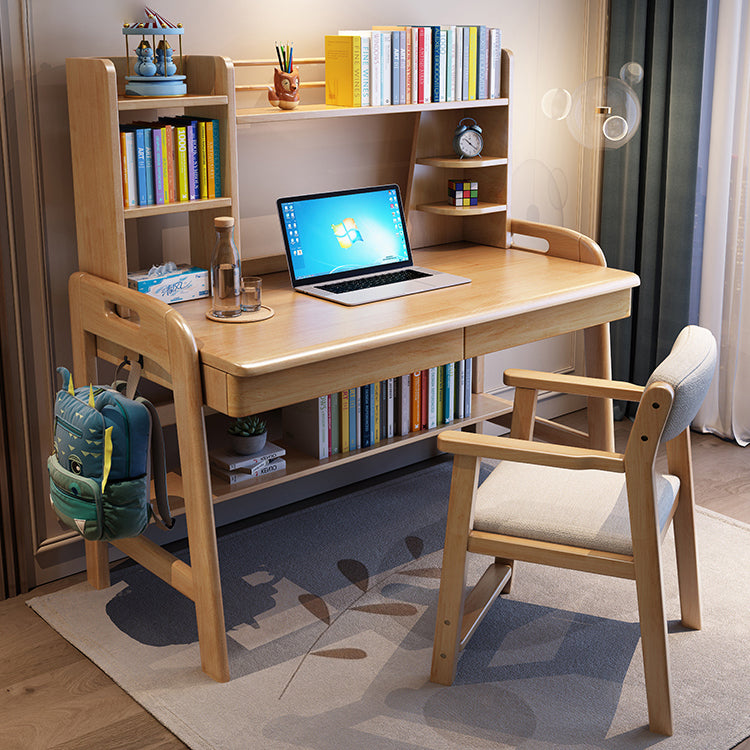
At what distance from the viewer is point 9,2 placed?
2.15m

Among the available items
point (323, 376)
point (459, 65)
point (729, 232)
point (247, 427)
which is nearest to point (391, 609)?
point (247, 427)

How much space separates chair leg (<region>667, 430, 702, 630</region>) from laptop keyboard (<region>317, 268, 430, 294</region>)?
826 millimetres

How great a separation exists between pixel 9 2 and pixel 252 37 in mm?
632

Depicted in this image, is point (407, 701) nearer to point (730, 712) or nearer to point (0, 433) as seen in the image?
point (730, 712)

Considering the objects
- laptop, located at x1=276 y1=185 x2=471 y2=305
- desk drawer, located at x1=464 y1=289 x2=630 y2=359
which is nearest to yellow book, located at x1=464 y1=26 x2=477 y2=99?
laptop, located at x1=276 y1=185 x2=471 y2=305

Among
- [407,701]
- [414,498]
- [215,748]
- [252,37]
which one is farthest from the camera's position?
[414,498]

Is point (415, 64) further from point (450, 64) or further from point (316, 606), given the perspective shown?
point (316, 606)

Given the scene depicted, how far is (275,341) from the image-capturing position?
81.7 inches

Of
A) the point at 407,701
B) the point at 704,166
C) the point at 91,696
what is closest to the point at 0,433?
the point at 91,696

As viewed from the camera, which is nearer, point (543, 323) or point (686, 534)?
point (686, 534)

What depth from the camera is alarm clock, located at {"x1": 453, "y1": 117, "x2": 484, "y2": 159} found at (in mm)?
2854

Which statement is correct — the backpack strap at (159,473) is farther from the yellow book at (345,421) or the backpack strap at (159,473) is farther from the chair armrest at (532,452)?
the chair armrest at (532,452)

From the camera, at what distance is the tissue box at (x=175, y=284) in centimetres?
227

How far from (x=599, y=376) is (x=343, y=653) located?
1130 millimetres
